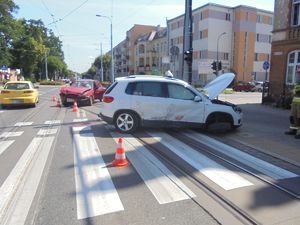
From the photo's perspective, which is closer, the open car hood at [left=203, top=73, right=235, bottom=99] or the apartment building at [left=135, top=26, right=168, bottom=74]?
the open car hood at [left=203, top=73, right=235, bottom=99]

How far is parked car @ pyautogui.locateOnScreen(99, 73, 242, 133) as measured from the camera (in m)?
9.45

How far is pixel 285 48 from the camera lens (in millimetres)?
21062

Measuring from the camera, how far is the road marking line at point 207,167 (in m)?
5.26

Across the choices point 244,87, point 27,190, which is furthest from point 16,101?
point 244,87

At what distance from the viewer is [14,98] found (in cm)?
1683

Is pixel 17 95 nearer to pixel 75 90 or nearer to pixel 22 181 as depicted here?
pixel 75 90

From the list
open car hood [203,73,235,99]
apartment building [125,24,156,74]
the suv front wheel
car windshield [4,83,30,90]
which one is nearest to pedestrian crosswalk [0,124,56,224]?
the suv front wheel

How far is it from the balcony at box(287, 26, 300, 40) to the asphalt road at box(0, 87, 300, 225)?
1361 centimetres

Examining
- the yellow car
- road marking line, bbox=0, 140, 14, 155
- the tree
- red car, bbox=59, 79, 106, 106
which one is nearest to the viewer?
road marking line, bbox=0, 140, 14, 155

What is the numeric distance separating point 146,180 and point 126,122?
434cm

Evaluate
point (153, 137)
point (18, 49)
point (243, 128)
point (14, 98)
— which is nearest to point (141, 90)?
point (153, 137)

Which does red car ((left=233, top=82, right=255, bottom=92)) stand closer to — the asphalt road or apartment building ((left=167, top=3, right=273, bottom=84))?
apartment building ((left=167, top=3, right=273, bottom=84))

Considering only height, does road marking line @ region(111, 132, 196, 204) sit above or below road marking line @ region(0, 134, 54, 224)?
above

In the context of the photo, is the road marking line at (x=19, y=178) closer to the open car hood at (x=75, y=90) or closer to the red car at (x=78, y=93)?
the red car at (x=78, y=93)
